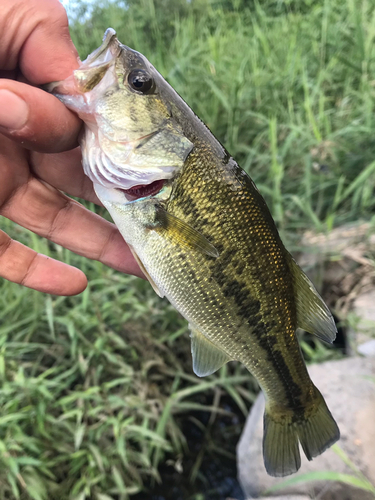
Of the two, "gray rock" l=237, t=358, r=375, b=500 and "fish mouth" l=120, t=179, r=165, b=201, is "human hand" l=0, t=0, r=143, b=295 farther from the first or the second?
"gray rock" l=237, t=358, r=375, b=500

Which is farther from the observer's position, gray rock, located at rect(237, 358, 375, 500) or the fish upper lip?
gray rock, located at rect(237, 358, 375, 500)

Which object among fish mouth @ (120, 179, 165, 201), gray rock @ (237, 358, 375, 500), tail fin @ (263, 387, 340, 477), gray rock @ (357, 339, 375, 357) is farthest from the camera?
gray rock @ (357, 339, 375, 357)

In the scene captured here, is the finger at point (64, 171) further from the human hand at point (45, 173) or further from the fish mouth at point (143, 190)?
the fish mouth at point (143, 190)

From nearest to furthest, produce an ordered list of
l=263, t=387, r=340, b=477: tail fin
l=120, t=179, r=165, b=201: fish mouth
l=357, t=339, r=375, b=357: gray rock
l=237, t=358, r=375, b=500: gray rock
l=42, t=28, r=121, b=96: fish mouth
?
l=42, t=28, r=121, b=96: fish mouth < l=120, t=179, r=165, b=201: fish mouth < l=263, t=387, r=340, b=477: tail fin < l=237, t=358, r=375, b=500: gray rock < l=357, t=339, r=375, b=357: gray rock

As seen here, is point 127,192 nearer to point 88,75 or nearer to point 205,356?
point 88,75

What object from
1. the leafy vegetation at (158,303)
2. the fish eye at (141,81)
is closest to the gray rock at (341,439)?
the leafy vegetation at (158,303)

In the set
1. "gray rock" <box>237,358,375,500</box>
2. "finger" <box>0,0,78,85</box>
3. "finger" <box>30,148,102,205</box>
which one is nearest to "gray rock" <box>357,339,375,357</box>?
"gray rock" <box>237,358,375,500</box>

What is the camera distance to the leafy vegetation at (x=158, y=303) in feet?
6.30

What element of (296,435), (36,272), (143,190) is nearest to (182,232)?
(143,190)

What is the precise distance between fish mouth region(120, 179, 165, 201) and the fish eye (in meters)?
0.33

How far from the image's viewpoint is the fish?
4.20 feet

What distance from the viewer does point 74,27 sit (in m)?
3.68

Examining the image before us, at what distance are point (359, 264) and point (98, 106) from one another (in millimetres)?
2265

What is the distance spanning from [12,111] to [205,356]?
44.3 inches
